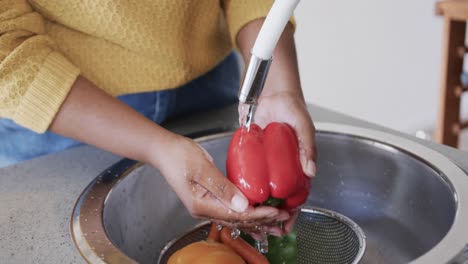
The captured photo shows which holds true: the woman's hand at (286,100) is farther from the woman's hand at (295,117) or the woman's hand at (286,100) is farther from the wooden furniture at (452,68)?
the wooden furniture at (452,68)

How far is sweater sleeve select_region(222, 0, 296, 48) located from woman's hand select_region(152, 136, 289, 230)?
292mm

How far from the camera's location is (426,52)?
2686 millimetres

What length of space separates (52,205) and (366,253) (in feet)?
1.40

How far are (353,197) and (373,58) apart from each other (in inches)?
67.0

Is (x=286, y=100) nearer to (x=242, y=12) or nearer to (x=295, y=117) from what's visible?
(x=295, y=117)

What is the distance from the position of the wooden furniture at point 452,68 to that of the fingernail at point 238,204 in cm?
168

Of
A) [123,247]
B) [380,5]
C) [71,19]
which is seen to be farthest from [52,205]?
[380,5]

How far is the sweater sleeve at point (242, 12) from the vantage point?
858 millimetres

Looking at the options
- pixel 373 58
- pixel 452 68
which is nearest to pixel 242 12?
pixel 452 68

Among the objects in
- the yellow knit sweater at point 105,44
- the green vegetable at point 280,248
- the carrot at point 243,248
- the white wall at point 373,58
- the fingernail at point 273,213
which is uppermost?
the yellow knit sweater at point 105,44

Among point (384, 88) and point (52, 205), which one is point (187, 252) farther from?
point (384, 88)

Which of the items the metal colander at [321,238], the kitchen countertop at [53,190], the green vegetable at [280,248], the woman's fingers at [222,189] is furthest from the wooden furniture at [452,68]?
the woman's fingers at [222,189]

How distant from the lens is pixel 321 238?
793 mm

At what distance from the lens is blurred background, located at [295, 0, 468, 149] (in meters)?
2.21
